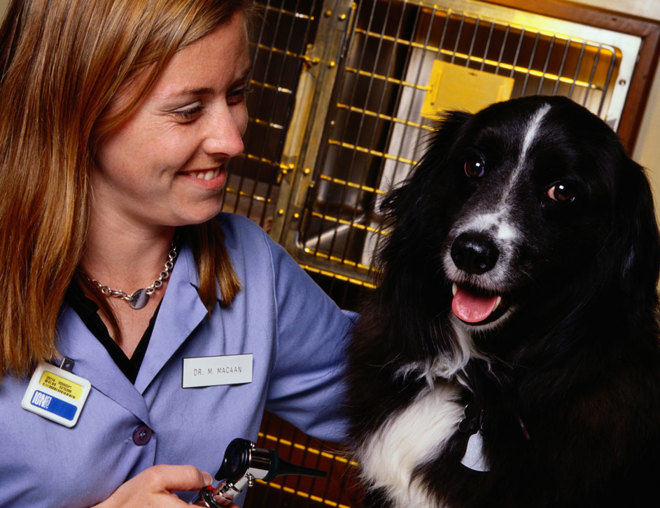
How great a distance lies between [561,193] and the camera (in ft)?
4.47

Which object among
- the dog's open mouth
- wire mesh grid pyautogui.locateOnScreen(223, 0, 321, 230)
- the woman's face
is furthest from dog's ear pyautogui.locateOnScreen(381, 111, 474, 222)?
wire mesh grid pyautogui.locateOnScreen(223, 0, 321, 230)

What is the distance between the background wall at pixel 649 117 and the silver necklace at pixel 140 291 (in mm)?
1174

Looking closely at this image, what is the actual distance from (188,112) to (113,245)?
307 mm

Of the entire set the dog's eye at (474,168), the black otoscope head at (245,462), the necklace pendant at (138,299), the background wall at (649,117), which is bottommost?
the black otoscope head at (245,462)

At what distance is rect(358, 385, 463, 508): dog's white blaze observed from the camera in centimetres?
142

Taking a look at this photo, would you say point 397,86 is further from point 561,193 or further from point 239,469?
point 239,469

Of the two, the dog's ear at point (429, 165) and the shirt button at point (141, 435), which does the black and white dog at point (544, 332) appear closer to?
the dog's ear at point (429, 165)

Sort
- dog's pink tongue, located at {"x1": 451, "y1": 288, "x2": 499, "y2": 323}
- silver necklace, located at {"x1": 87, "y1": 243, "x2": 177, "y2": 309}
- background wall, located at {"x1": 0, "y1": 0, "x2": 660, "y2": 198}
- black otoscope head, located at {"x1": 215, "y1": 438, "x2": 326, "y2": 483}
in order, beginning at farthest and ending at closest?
background wall, located at {"x1": 0, "y1": 0, "x2": 660, "y2": 198}, silver necklace, located at {"x1": 87, "y1": 243, "x2": 177, "y2": 309}, dog's pink tongue, located at {"x1": 451, "y1": 288, "x2": 499, "y2": 323}, black otoscope head, located at {"x1": 215, "y1": 438, "x2": 326, "y2": 483}

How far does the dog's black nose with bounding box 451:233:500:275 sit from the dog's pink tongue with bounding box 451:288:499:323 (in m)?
0.08

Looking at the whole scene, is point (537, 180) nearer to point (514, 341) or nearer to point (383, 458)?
point (514, 341)

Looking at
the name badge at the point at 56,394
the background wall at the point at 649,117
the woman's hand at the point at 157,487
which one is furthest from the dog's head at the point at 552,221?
the background wall at the point at 649,117

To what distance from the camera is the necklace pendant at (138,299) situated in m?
1.48

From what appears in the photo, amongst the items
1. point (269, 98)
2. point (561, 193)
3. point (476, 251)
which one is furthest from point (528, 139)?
point (269, 98)

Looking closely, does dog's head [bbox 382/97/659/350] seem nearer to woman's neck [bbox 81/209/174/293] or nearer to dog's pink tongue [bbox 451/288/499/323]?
dog's pink tongue [bbox 451/288/499/323]
